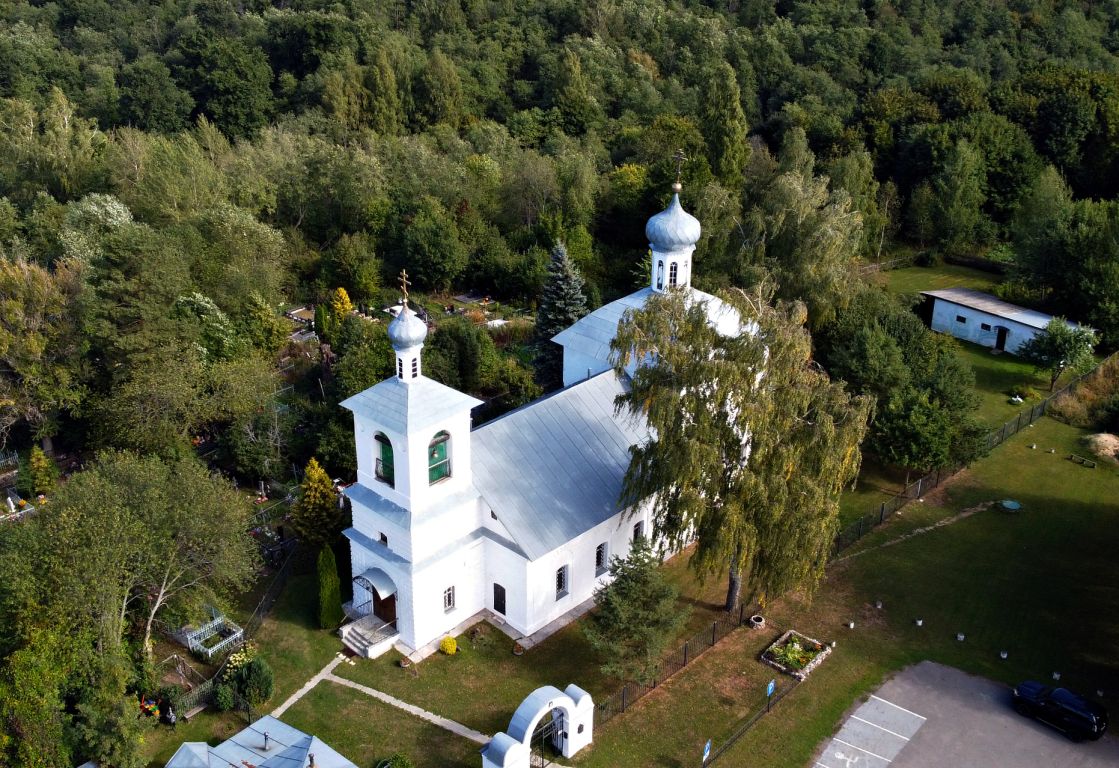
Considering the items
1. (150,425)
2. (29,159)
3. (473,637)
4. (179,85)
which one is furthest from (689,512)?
(179,85)

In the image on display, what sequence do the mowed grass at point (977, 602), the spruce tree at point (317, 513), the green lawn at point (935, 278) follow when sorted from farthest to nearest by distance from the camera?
the green lawn at point (935, 278), the spruce tree at point (317, 513), the mowed grass at point (977, 602)

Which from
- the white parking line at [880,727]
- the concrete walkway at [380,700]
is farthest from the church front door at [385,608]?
the white parking line at [880,727]

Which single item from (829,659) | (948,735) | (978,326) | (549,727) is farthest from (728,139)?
(549,727)

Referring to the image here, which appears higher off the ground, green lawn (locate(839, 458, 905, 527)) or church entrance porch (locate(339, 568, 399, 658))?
church entrance porch (locate(339, 568, 399, 658))

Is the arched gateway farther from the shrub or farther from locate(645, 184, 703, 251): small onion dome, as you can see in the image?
locate(645, 184, 703, 251): small onion dome

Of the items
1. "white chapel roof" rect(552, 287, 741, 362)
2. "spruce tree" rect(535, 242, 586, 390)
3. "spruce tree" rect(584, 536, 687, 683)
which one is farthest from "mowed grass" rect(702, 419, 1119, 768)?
"spruce tree" rect(535, 242, 586, 390)

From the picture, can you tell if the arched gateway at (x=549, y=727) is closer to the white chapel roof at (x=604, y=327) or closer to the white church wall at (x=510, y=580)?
the white church wall at (x=510, y=580)
